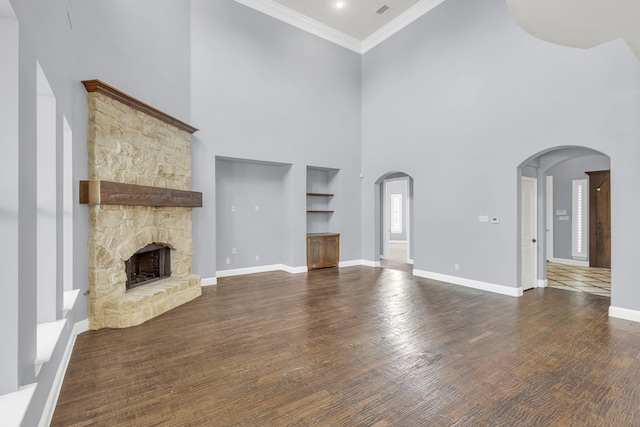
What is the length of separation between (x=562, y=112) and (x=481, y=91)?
1.37 metres

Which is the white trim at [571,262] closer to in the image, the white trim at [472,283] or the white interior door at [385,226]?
the white trim at [472,283]

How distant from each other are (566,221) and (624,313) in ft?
16.3

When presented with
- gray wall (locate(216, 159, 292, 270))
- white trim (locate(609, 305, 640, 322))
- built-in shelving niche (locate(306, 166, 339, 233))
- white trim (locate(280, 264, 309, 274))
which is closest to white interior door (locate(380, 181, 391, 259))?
built-in shelving niche (locate(306, 166, 339, 233))

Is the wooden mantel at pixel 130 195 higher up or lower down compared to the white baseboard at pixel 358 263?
higher up

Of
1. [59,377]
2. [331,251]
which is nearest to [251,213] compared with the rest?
[331,251]

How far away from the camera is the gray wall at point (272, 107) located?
5676mm

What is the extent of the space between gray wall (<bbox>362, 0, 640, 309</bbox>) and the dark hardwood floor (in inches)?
54.4

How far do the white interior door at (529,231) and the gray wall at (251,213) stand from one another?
452cm

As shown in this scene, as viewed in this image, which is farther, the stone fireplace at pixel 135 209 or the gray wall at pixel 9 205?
the stone fireplace at pixel 135 209

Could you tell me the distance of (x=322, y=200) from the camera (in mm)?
7809

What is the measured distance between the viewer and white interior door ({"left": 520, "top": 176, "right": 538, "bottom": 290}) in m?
5.36

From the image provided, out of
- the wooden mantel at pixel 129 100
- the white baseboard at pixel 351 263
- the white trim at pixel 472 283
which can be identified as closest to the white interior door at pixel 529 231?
the white trim at pixel 472 283

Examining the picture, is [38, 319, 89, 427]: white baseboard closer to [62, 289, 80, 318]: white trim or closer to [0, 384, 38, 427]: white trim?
[62, 289, 80, 318]: white trim

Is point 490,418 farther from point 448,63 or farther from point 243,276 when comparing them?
point 448,63
